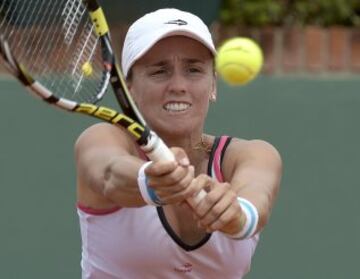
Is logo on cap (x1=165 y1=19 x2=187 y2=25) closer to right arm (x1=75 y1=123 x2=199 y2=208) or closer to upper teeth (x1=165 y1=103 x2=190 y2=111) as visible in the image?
upper teeth (x1=165 y1=103 x2=190 y2=111)

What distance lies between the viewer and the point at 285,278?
502 centimetres

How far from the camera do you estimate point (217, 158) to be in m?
3.00

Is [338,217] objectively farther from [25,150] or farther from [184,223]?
[184,223]

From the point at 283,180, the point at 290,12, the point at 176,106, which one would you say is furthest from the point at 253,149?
the point at 290,12

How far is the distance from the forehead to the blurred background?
206 centimetres

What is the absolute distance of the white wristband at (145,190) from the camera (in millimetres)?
2467

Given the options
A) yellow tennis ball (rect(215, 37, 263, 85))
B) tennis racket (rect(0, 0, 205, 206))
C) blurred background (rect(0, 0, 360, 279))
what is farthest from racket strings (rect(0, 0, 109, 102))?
blurred background (rect(0, 0, 360, 279))

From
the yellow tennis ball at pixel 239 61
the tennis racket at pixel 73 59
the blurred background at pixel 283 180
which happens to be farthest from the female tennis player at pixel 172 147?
the blurred background at pixel 283 180

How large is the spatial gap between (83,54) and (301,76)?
7.73ft

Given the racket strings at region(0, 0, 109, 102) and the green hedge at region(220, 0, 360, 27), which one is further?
the green hedge at region(220, 0, 360, 27)

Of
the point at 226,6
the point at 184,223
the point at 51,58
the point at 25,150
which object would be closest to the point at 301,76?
the point at 226,6

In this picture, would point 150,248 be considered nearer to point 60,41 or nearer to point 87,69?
point 87,69

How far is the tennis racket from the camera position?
250 centimetres

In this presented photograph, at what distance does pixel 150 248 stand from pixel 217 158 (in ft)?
0.97
